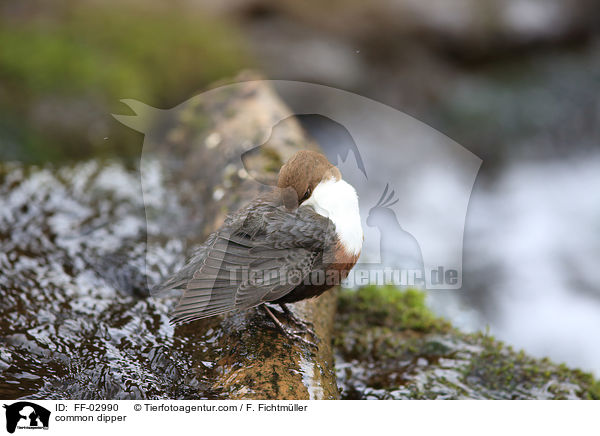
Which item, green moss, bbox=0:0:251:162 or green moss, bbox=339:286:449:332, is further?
green moss, bbox=0:0:251:162

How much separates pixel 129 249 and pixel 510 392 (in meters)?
1.74

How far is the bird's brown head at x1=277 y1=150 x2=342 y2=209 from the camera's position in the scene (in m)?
1.81

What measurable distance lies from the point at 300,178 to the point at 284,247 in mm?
228

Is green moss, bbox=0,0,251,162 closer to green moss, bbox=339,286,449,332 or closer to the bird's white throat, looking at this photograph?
green moss, bbox=339,286,449,332

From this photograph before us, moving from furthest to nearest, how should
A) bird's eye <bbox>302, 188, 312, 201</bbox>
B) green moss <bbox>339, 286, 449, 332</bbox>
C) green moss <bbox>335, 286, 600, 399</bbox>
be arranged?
green moss <bbox>339, 286, 449, 332</bbox> → green moss <bbox>335, 286, 600, 399</bbox> → bird's eye <bbox>302, 188, 312, 201</bbox>

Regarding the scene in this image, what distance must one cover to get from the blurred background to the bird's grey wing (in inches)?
56.1

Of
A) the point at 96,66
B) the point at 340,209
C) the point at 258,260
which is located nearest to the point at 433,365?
the point at 340,209

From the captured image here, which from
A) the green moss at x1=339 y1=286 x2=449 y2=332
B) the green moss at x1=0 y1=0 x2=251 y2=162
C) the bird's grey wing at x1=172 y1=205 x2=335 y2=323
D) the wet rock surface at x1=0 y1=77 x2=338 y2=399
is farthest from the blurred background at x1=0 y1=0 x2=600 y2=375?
the bird's grey wing at x1=172 y1=205 x2=335 y2=323

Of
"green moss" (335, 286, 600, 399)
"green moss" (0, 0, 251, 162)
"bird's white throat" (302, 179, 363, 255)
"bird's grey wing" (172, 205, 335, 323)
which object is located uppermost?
"green moss" (0, 0, 251, 162)

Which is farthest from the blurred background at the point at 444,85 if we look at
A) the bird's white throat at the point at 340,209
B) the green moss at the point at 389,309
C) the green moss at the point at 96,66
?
the bird's white throat at the point at 340,209

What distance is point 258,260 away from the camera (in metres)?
1.76
